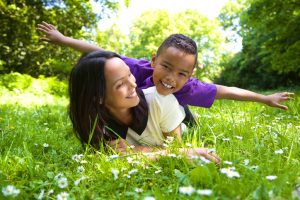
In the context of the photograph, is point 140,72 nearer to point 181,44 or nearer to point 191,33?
point 181,44

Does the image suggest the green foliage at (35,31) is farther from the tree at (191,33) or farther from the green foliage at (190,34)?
the tree at (191,33)

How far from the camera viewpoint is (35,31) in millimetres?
15766

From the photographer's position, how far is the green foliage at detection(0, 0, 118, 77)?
49.5 feet

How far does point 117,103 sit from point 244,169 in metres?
1.19

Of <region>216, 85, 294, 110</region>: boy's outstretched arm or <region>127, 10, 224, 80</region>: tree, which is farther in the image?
<region>127, 10, 224, 80</region>: tree

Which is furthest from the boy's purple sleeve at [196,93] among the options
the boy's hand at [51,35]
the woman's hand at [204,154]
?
the boy's hand at [51,35]

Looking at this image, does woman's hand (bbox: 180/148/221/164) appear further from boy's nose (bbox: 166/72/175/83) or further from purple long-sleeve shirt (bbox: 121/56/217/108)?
purple long-sleeve shirt (bbox: 121/56/217/108)

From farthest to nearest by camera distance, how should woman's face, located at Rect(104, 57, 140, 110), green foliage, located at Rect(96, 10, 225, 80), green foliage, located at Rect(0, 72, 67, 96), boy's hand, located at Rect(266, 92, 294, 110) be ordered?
green foliage, located at Rect(96, 10, 225, 80), green foliage, located at Rect(0, 72, 67, 96), boy's hand, located at Rect(266, 92, 294, 110), woman's face, located at Rect(104, 57, 140, 110)

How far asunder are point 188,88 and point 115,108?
888 mm

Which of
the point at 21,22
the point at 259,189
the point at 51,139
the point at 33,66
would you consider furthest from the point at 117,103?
the point at 33,66

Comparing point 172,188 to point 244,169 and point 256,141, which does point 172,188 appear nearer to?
point 244,169

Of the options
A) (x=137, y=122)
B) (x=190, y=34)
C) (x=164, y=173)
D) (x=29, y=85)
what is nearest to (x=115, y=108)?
(x=137, y=122)

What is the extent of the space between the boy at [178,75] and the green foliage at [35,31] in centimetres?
1160

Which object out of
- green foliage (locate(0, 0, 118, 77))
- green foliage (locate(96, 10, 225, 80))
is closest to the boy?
green foliage (locate(0, 0, 118, 77))
